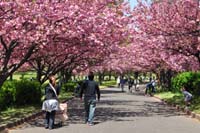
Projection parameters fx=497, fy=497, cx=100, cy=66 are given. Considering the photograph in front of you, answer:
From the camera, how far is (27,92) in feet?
84.5

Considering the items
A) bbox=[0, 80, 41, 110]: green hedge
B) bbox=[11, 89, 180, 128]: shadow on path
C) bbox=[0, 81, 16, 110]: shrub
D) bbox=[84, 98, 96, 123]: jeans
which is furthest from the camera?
bbox=[0, 80, 41, 110]: green hedge

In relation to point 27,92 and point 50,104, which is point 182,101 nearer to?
point 27,92

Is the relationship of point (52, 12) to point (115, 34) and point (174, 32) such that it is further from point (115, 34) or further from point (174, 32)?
point (174, 32)

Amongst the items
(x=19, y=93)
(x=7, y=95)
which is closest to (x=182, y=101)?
(x=19, y=93)

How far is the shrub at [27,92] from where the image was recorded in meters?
24.8

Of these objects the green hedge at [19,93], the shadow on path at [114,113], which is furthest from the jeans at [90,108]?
the green hedge at [19,93]

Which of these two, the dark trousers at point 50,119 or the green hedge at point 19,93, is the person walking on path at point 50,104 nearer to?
the dark trousers at point 50,119

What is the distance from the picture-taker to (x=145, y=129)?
15.3 meters

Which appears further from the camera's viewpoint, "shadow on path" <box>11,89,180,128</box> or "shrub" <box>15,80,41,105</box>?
"shrub" <box>15,80,41,105</box>

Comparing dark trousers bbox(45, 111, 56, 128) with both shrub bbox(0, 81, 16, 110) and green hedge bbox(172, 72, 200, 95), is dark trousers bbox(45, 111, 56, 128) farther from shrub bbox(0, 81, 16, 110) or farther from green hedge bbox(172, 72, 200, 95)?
green hedge bbox(172, 72, 200, 95)

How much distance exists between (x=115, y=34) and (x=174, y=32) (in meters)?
4.78

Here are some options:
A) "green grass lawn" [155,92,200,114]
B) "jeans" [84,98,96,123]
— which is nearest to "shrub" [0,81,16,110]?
"jeans" [84,98,96,123]

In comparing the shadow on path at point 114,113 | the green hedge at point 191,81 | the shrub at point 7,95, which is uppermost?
the green hedge at point 191,81

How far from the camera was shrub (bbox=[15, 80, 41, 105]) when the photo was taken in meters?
24.8
